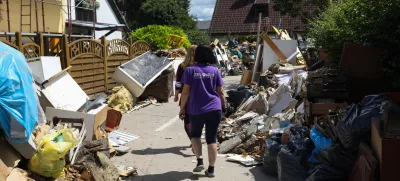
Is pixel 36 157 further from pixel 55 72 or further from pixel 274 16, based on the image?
pixel 274 16

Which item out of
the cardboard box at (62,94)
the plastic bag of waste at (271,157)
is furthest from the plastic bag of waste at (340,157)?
the cardboard box at (62,94)

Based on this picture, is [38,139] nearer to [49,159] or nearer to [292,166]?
[49,159]

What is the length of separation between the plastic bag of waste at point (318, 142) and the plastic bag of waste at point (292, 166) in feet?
0.37

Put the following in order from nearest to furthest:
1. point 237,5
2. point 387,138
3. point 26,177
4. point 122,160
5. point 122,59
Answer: point 387,138
point 26,177
point 122,160
point 122,59
point 237,5

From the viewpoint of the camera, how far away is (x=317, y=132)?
4.84 meters

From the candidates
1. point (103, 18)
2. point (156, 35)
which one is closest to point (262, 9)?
point (103, 18)

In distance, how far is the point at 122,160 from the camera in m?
6.42

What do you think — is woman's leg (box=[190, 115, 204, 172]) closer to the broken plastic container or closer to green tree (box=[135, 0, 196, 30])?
the broken plastic container

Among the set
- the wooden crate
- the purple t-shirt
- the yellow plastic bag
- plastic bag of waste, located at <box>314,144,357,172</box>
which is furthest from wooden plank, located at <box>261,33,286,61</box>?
the wooden crate

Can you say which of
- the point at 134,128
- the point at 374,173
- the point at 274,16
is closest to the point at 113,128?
the point at 134,128

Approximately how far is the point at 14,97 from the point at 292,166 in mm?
3133

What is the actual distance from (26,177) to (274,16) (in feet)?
116

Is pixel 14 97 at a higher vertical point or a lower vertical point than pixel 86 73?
higher

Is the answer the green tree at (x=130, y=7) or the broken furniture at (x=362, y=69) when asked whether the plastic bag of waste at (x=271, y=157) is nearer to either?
the broken furniture at (x=362, y=69)
